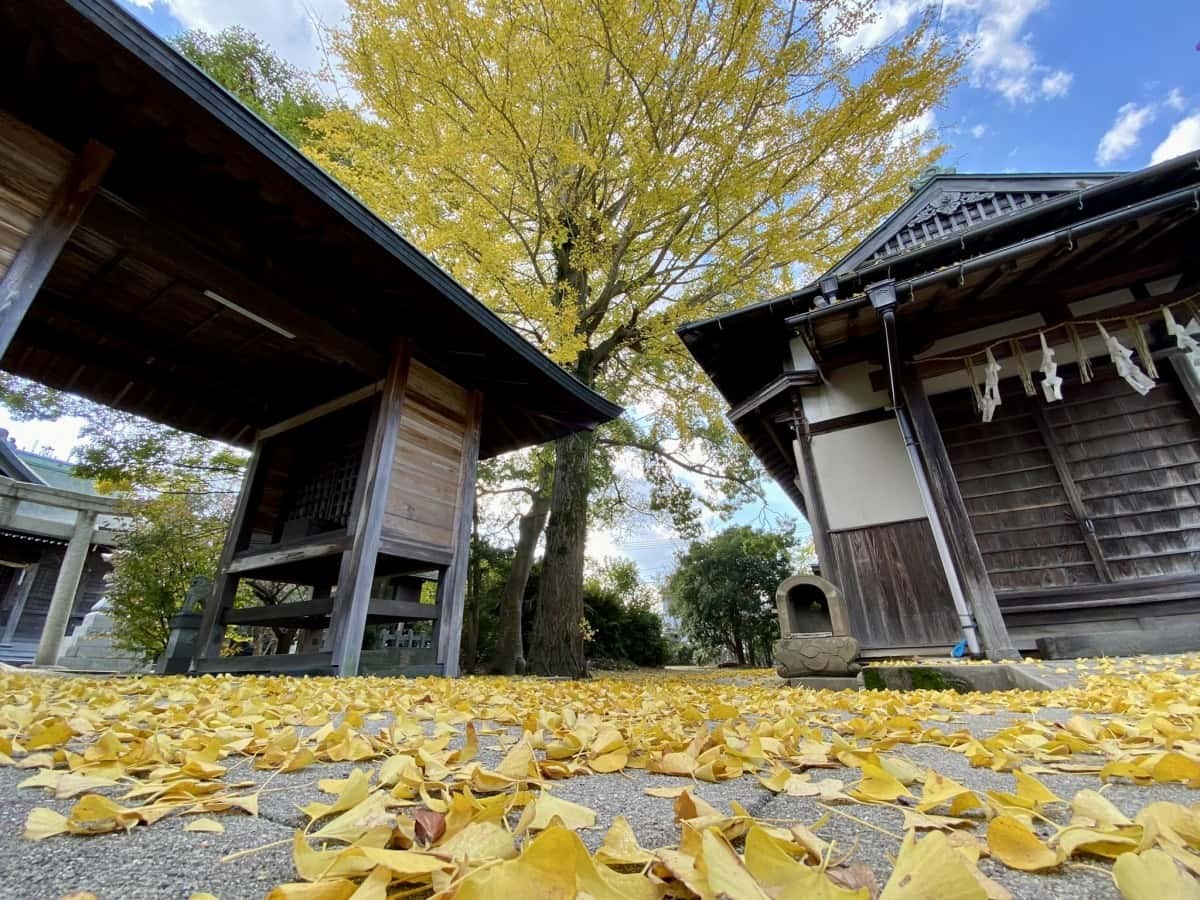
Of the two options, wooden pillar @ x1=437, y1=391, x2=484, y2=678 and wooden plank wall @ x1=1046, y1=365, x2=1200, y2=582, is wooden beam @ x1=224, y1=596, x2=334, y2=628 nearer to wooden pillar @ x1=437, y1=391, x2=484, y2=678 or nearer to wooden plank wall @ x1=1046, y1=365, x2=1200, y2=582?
wooden pillar @ x1=437, y1=391, x2=484, y2=678

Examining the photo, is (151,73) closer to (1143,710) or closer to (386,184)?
(386,184)

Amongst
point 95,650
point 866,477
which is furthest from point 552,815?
point 95,650

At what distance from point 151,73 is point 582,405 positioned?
11.0 feet

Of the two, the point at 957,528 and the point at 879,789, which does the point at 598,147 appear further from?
the point at 879,789

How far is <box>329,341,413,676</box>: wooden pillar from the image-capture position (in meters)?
3.32

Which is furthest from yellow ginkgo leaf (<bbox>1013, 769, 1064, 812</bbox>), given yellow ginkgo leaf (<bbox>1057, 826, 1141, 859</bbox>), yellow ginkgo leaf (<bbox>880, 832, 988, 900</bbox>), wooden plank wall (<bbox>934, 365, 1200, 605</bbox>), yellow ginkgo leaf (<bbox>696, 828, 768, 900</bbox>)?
wooden plank wall (<bbox>934, 365, 1200, 605</bbox>)

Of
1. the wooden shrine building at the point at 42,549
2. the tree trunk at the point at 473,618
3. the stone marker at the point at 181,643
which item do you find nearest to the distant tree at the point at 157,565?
the wooden shrine building at the point at 42,549

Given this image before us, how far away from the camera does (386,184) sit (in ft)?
18.8

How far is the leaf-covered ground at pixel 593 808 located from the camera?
1.44 ft

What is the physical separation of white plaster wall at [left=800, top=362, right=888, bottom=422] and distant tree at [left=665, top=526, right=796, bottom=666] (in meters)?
9.18

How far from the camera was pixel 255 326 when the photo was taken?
4078 mm

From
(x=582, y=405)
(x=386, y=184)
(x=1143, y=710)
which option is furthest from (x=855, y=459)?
(x=386, y=184)

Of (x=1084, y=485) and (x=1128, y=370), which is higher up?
(x=1128, y=370)

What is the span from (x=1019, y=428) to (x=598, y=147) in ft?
17.4
